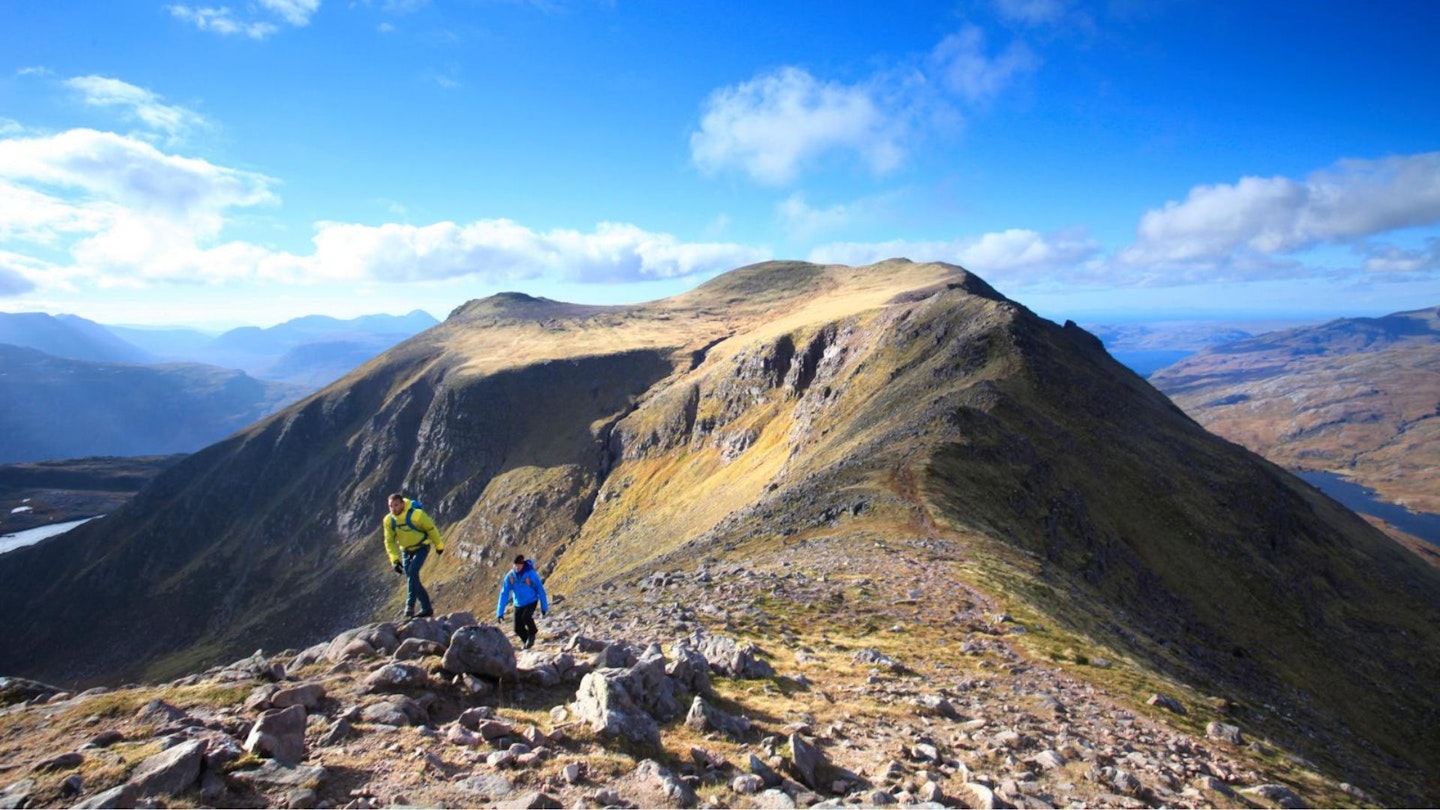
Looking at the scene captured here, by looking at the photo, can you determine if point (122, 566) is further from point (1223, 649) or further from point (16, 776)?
point (1223, 649)

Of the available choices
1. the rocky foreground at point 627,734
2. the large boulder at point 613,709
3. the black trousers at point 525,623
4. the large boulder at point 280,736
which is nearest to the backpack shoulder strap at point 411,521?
the rocky foreground at point 627,734

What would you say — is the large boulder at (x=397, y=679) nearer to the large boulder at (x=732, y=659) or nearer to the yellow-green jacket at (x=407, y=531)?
the large boulder at (x=732, y=659)

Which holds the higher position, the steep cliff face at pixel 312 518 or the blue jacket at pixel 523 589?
the blue jacket at pixel 523 589

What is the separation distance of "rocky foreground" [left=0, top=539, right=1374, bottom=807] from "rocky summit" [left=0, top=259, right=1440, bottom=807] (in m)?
0.08

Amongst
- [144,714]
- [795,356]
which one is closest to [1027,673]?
[144,714]

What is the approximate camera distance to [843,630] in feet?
77.2

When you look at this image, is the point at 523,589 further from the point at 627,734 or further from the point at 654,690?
the point at 627,734

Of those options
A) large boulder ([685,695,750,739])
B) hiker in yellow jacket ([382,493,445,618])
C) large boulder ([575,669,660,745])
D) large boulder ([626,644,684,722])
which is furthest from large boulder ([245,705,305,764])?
hiker in yellow jacket ([382,493,445,618])

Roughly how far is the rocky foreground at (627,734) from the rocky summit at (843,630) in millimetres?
77

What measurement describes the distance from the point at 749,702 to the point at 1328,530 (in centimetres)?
7704

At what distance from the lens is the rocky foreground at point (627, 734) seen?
1020 cm

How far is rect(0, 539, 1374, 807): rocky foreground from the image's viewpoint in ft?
33.5

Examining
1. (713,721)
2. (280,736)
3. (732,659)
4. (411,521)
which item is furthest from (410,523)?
(713,721)

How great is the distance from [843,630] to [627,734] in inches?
513
